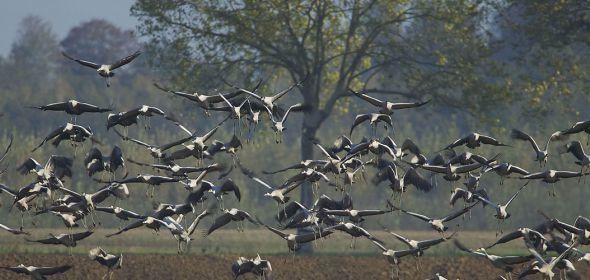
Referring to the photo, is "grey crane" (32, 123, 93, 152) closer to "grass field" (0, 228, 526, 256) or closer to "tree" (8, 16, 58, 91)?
"grass field" (0, 228, 526, 256)

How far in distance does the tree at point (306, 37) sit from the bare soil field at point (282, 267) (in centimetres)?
814

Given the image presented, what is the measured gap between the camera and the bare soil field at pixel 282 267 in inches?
1307

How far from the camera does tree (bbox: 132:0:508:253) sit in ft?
140

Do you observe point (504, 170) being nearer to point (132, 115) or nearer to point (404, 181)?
point (404, 181)

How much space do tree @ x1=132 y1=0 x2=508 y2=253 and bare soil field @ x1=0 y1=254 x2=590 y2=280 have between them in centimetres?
814

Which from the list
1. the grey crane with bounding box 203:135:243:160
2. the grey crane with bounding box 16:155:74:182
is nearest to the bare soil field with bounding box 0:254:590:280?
the grey crane with bounding box 16:155:74:182

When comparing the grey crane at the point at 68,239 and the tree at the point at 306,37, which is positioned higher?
the tree at the point at 306,37

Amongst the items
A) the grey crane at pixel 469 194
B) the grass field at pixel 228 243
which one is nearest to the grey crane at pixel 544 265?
the grey crane at pixel 469 194

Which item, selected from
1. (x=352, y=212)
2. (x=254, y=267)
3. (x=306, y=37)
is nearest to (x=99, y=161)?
(x=254, y=267)

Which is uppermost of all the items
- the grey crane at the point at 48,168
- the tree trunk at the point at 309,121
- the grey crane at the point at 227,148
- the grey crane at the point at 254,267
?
the tree trunk at the point at 309,121

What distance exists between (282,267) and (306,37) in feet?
41.1

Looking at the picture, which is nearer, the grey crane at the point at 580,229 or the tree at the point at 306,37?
the grey crane at the point at 580,229

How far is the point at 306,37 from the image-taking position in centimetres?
4453

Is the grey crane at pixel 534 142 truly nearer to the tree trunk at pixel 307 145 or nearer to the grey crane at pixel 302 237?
the grey crane at pixel 302 237
